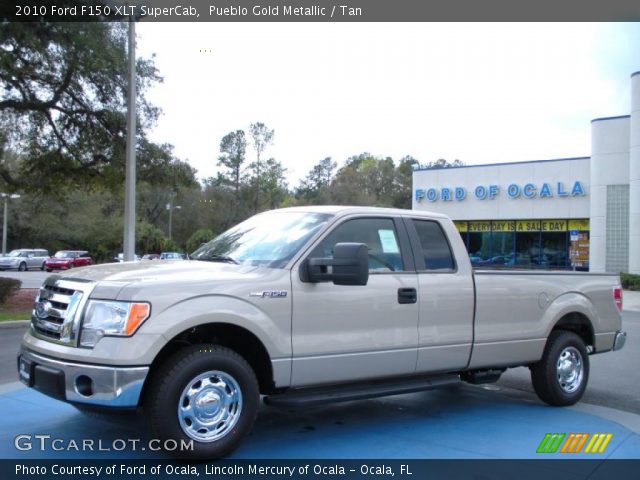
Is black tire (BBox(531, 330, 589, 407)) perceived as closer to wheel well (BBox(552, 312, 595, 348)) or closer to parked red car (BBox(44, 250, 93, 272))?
wheel well (BBox(552, 312, 595, 348))

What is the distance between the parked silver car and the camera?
4278 cm

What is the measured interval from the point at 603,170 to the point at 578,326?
25688mm

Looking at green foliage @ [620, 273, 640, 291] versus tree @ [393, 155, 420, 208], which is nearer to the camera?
green foliage @ [620, 273, 640, 291]

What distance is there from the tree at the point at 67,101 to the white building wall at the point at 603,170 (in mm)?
21227

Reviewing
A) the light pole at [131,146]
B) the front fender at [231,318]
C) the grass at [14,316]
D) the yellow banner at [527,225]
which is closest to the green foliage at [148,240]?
the yellow banner at [527,225]

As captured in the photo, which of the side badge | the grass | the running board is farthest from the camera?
the grass

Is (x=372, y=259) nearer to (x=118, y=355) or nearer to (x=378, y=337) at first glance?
(x=378, y=337)

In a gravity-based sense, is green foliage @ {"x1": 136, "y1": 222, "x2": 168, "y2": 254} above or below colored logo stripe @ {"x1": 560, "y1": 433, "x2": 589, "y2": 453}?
above

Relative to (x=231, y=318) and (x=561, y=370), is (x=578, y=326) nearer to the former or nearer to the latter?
(x=561, y=370)

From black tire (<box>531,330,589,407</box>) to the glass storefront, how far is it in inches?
1060

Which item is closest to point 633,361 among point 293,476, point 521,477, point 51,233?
point 521,477

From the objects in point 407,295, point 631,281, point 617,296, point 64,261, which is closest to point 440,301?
point 407,295

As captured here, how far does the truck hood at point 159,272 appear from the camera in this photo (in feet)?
15.7

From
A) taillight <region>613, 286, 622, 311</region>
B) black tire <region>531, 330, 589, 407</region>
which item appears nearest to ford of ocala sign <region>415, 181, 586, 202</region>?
taillight <region>613, 286, 622, 311</region>
